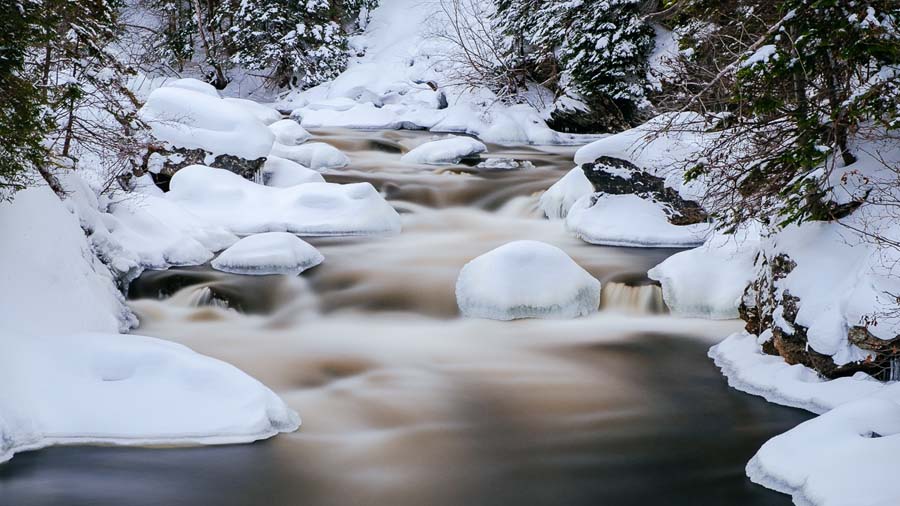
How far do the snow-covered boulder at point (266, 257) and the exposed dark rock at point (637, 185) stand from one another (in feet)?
13.9

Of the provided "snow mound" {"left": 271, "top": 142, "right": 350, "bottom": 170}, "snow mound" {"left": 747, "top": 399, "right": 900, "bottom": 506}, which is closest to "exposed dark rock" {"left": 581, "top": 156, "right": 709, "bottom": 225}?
"snow mound" {"left": 271, "top": 142, "right": 350, "bottom": 170}

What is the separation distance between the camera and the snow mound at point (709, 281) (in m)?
8.82

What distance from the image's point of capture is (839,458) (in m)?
5.09

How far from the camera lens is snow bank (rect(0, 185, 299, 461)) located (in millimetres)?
5715

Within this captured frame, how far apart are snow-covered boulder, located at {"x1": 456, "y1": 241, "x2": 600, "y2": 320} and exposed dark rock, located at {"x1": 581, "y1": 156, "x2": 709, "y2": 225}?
3.22m

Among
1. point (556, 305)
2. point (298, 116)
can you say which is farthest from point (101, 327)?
point (298, 116)

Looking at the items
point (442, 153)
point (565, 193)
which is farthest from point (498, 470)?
point (442, 153)

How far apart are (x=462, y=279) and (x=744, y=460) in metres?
4.09

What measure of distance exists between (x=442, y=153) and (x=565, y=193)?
4.12m

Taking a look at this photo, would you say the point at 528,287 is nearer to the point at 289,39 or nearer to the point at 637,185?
the point at 637,185

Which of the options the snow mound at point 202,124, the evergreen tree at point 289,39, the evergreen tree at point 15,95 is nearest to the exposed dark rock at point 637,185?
the snow mound at point 202,124

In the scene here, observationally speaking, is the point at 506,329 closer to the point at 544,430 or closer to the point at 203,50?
the point at 544,430

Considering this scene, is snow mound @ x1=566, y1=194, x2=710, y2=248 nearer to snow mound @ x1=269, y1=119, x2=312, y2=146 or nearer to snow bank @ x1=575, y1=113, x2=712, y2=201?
Answer: snow bank @ x1=575, y1=113, x2=712, y2=201

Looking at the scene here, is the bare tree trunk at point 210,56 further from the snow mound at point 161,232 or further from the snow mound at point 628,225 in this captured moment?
the snow mound at point 628,225
